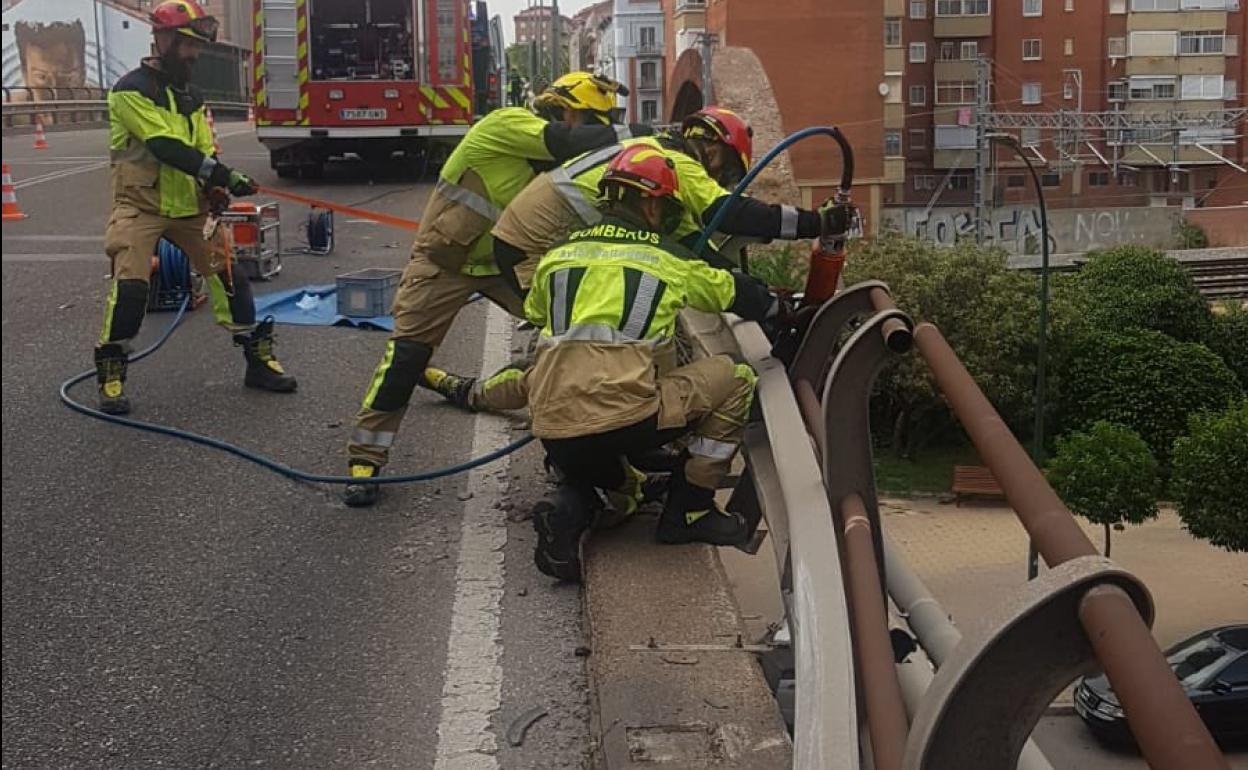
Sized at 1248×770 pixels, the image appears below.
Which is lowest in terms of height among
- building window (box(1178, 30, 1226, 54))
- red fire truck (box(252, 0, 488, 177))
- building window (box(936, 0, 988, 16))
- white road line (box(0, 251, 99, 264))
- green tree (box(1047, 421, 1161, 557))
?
green tree (box(1047, 421, 1161, 557))

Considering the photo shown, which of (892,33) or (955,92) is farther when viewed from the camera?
(955,92)

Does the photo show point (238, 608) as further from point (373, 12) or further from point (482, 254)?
point (373, 12)

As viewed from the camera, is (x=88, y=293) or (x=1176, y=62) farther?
(x=1176, y=62)

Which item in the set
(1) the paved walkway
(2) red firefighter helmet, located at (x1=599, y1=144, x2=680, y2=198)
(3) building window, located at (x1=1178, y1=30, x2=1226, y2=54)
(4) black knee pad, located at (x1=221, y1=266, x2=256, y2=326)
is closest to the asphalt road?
(4) black knee pad, located at (x1=221, y1=266, x2=256, y2=326)

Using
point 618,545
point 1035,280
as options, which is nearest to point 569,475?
point 618,545

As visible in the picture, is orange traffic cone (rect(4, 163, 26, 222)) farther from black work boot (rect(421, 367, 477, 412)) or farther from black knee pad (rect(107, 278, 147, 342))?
black work boot (rect(421, 367, 477, 412))

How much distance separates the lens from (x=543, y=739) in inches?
155

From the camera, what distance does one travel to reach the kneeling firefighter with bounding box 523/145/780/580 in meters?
5.02

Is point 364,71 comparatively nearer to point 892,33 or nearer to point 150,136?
point 150,136

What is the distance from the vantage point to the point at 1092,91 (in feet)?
195

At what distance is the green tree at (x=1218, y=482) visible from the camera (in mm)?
23625

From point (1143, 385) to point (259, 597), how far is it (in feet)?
97.0

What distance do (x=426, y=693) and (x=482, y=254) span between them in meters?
2.78

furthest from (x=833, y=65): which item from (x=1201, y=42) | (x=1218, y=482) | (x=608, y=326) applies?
(x=608, y=326)
